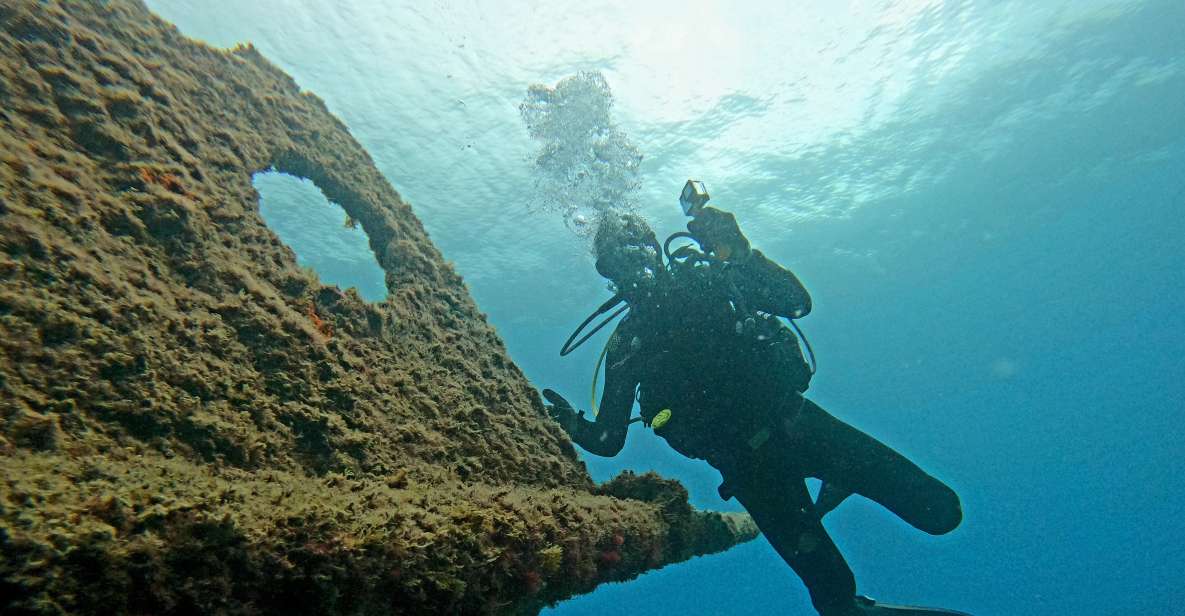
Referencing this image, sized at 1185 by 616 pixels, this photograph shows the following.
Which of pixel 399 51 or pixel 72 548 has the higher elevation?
pixel 399 51

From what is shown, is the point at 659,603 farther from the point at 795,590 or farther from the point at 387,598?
the point at 387,598

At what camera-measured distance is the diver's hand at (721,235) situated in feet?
17.4

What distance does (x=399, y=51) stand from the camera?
15312 mm

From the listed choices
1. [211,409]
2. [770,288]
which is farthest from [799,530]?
[211,409]

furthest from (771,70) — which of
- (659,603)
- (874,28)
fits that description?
(659,603)

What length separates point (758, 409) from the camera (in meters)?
5.28

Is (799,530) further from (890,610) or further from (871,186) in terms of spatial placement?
(871,186)

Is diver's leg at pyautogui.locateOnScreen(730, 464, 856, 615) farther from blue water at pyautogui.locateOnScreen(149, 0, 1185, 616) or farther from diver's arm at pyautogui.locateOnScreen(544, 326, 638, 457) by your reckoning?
blue water at pyautogui.locateOnScreen(149, 0, 1185, 616)

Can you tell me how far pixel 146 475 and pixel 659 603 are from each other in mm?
70133

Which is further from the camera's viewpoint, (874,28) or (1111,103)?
(1111,103)

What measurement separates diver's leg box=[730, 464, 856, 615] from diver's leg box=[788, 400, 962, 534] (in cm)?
36

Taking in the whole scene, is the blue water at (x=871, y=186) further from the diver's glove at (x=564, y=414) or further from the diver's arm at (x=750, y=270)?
the diver's glove at (x=564, y=414)

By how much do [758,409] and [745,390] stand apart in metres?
0.26

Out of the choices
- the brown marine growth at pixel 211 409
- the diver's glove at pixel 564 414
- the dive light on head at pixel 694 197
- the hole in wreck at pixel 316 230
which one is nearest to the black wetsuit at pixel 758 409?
the diver's glove at pixel 564 414
